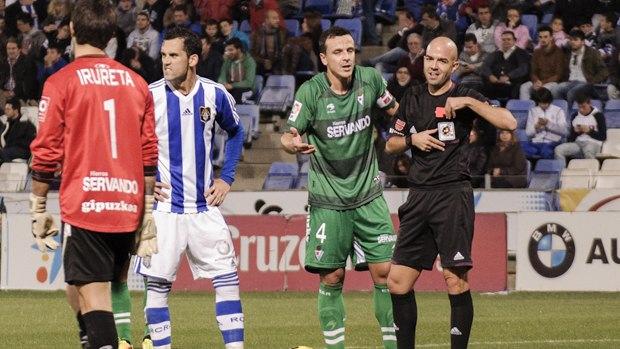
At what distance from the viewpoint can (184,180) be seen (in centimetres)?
970

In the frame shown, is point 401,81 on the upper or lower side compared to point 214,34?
lower

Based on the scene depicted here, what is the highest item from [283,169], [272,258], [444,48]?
[444,48]

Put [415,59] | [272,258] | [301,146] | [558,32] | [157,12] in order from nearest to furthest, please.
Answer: [301,146] < [272,258] < [415,59] < [558,32] < [157,12]

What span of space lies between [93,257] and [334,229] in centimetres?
287

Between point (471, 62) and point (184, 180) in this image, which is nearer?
point (184, 180)

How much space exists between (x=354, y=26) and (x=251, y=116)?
2431 millimetres

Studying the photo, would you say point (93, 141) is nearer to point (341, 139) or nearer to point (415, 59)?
point (341, 139)

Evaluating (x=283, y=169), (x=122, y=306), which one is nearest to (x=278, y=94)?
(x=283, y=169)

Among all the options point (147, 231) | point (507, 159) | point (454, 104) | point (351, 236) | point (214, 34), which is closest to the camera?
point (147, 231)

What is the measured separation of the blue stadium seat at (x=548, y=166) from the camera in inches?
786

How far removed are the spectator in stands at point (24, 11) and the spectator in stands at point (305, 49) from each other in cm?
585

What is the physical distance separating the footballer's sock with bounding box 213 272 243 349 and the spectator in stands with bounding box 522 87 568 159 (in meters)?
12.0

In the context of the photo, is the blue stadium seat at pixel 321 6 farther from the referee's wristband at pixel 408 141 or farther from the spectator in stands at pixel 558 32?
the referee's wristband at pixel 408 141

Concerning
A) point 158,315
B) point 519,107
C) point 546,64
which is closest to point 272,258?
point 519,107
